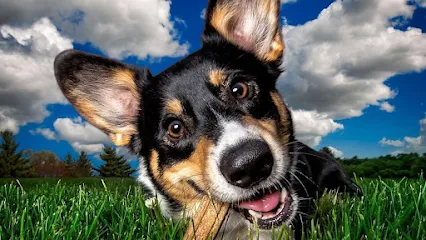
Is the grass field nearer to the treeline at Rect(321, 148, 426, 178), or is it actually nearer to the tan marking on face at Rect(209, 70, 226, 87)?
the tan marking on face at Rect(209, 70, 226, 87)

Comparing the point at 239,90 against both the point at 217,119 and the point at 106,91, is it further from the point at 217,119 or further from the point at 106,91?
the point at 106,91

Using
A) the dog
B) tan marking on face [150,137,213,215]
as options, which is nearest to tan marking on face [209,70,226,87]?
the dog

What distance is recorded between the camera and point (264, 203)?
321 cm

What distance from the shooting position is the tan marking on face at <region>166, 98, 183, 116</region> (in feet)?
11.5

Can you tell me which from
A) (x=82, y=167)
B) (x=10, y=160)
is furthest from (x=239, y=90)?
(x=10, y=160)

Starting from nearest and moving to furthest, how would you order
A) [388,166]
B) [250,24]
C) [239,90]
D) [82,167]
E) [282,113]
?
[239,90], [282,113], [250,24], [388,166], [82,167]

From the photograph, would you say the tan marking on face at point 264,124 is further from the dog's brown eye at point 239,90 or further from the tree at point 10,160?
the tree at point 10,160

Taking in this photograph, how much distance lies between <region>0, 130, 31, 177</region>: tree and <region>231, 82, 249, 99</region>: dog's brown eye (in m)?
17.7

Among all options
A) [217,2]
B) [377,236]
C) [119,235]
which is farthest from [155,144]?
[377,236]

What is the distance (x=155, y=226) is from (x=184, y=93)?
0.98 m

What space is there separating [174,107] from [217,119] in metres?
0.44

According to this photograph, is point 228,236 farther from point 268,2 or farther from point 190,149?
point 268,2

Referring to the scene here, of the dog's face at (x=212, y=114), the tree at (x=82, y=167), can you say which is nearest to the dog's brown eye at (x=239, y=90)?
the dog's face at (x=212, y=114)

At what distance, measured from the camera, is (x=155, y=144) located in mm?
3732
